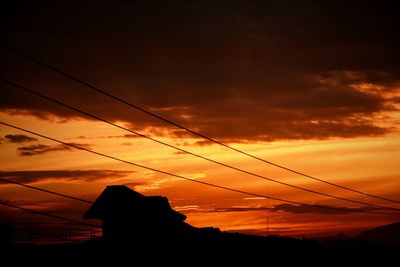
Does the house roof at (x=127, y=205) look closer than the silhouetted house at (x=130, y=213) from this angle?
No

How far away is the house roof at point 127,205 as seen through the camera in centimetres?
3509

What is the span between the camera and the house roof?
1382 inches

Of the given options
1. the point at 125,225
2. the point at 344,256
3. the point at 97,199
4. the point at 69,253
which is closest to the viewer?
the point at 69,253

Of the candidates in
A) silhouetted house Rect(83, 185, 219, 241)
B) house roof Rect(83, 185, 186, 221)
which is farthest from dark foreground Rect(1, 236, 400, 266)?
house roof Rect(83, 185, 186, 221)

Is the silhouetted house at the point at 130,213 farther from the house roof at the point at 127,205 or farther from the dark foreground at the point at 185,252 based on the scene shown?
the dark foreground at the point at 185,252

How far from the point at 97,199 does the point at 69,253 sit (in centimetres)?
1413

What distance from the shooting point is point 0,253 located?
24.5 m

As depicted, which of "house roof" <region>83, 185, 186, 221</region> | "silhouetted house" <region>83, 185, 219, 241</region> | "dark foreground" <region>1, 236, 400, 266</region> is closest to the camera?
"dark foreground" <region>1, 236, 400, 266</region>

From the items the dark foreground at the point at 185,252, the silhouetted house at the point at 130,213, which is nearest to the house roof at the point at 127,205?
the silhouetted house at the point at 130,213

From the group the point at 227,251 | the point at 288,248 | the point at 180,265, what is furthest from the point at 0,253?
the point at 288,248

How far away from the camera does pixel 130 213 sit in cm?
3503

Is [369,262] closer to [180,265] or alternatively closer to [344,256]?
[344,256]

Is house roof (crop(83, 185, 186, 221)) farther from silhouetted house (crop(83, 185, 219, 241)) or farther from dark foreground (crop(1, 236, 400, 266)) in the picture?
dark foreground (crop(1, 236, 400, 266))

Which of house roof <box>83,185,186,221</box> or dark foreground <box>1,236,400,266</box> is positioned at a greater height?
house roof <box>83,185,186,221</box>
